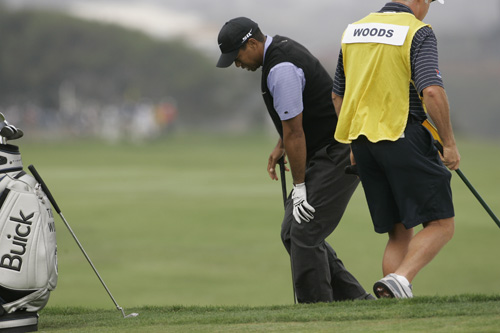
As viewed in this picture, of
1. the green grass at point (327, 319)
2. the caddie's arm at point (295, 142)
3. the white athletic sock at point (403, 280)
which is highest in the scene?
the caddie's arm at point (295, 142)

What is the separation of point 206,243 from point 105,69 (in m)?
77.8

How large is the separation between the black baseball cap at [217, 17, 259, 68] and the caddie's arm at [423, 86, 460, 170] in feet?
4.28

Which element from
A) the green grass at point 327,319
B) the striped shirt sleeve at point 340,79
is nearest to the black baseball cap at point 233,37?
the striped shirt sleeve at point 340,79

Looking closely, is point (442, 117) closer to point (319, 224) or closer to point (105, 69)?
point (319, 224)

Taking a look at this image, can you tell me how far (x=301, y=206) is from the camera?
516 centimetres

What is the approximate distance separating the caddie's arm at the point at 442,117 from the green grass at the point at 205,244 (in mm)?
830

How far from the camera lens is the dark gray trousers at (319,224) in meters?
5.18

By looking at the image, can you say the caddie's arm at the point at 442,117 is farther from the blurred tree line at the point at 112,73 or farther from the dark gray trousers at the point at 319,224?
the blurred tree line at the point at 112,73

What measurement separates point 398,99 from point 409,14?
0.42 meters

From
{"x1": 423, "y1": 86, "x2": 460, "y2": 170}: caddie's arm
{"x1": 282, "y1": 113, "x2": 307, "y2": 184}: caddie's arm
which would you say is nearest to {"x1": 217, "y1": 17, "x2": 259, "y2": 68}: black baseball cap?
{"x1": 282, "y1": 113, "x2": 307, "y2": 184}: caddie's arm

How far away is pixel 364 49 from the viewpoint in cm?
440

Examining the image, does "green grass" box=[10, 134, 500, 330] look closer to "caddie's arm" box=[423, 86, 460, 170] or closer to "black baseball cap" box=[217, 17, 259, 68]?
"caddie's arm" box=[423, 86, 460, 170]

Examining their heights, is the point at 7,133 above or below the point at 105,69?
below

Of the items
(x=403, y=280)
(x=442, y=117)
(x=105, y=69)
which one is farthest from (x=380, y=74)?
(x=105, y=69)
